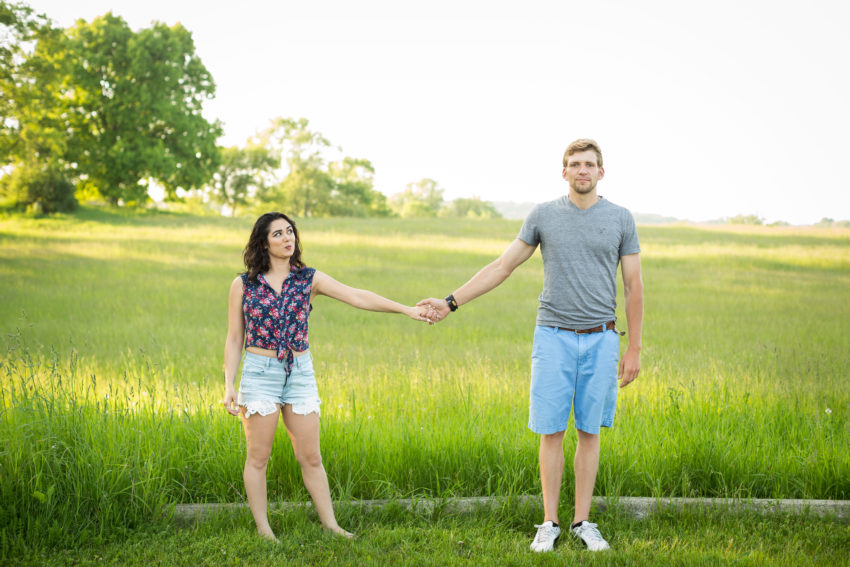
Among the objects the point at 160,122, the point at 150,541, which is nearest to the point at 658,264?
the point at 150,541

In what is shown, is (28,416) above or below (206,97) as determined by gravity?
below

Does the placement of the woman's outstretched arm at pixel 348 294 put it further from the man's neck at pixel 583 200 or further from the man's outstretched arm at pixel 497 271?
the man's neck at pixel 583 200

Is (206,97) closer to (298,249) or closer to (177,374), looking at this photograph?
(177,374)

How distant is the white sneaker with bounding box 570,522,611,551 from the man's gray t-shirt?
1260mm

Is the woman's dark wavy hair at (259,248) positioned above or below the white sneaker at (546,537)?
above

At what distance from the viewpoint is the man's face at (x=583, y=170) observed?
4223 millimetres

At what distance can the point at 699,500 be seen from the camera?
478cm

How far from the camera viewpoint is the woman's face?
14.1 feet

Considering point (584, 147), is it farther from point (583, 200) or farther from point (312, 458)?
point (312, 458)

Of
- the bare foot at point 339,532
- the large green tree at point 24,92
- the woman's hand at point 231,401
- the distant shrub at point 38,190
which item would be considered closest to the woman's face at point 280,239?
the woman's hand at point 231,401

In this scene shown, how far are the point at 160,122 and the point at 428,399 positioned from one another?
4911 cm

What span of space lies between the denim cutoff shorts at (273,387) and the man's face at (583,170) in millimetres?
1990

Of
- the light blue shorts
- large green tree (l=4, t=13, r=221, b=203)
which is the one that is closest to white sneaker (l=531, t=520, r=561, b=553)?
the light blue shorts

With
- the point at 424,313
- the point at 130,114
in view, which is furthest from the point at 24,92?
the point at 424,313
